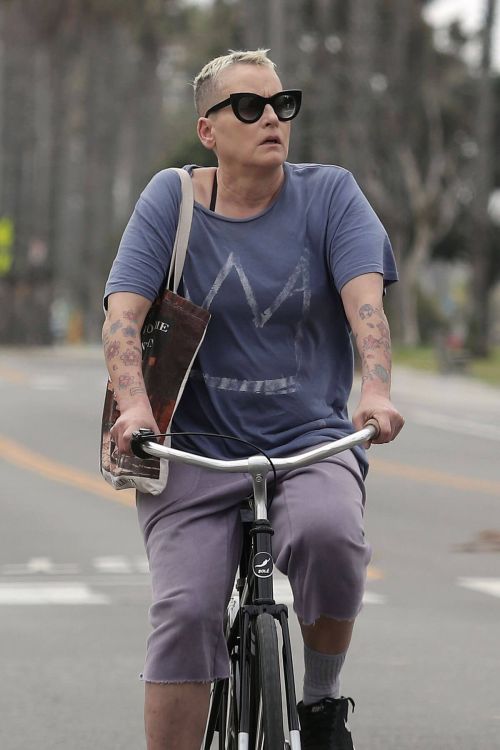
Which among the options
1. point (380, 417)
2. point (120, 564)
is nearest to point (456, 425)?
point (120, 564)

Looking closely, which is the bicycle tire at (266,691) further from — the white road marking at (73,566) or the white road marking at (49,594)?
the white road marking at (73,566)

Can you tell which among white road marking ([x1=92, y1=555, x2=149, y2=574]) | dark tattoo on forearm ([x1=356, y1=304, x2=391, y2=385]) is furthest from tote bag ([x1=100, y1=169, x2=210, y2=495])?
white road marking ([x1=92, y1=555, x2=149, y2=574])

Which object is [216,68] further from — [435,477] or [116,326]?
[435,477]

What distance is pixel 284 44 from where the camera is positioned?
39125 mm

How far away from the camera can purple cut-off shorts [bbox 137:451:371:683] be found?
455 centimetres

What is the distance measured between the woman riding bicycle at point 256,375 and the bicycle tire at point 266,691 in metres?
0.16

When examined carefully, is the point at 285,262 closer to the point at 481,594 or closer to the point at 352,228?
the point at 352,228

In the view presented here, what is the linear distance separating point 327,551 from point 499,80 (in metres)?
56.5

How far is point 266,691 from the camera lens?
434 centimetres

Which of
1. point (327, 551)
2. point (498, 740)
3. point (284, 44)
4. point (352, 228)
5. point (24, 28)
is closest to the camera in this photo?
point (327, 551)

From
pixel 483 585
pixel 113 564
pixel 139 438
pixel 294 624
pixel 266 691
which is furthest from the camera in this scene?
pixel 113 564

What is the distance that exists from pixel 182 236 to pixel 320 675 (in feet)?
3.53

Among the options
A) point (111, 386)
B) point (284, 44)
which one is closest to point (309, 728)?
point (111, 386)

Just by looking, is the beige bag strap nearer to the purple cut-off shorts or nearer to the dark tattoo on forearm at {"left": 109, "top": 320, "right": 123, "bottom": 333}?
the dark tattoo on forearm at {"left": 109, "top": 320, "right": 123, "bottom": 333}
